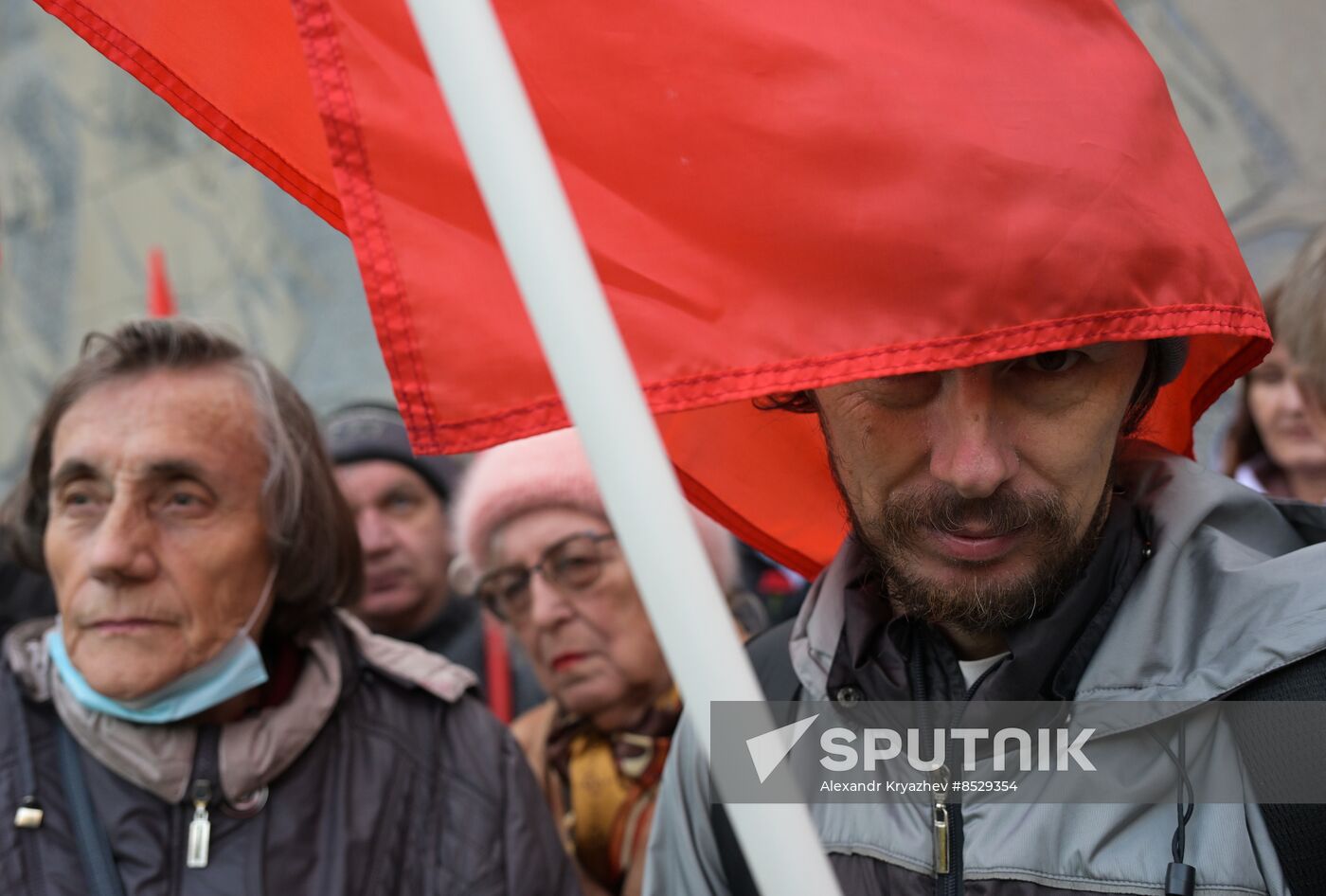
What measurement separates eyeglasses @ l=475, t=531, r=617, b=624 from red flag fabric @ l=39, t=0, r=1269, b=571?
1484 millimetres

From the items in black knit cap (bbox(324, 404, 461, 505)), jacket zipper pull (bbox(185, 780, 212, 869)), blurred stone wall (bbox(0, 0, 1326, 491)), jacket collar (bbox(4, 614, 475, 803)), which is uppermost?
blurred stone wall (bbox(0, 0, 1326, 491))

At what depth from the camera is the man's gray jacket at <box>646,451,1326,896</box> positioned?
1.29 m

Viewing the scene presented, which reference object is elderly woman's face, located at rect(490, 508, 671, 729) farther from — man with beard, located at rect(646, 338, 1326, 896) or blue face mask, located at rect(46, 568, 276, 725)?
man with beard, located at rect(646, 338, 1326, 896)

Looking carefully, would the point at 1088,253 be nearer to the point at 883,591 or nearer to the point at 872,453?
the point at 872,453

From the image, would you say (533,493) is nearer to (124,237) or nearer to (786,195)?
(786,195)

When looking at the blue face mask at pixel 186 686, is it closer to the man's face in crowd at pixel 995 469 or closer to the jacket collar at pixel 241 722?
the jacket collar at pixel 241 722

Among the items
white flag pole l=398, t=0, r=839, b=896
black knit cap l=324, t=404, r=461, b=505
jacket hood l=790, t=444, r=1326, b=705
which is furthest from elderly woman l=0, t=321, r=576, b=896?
white flag pole l=398, t=0, r=839, b=896

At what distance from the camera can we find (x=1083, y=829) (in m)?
1.37

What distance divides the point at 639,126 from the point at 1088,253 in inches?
19.2

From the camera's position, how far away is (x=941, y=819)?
4.70 feet

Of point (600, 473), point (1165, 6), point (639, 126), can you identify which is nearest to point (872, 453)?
point (639, 126)

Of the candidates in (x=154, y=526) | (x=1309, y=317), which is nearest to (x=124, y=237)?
(x=154, y=526)

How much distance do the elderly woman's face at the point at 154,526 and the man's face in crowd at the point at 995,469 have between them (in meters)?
1.21

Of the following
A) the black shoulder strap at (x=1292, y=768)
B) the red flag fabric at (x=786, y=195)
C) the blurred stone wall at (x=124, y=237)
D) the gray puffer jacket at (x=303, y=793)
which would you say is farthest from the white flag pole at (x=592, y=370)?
the blurred stone wall at (x=124, y=237)
